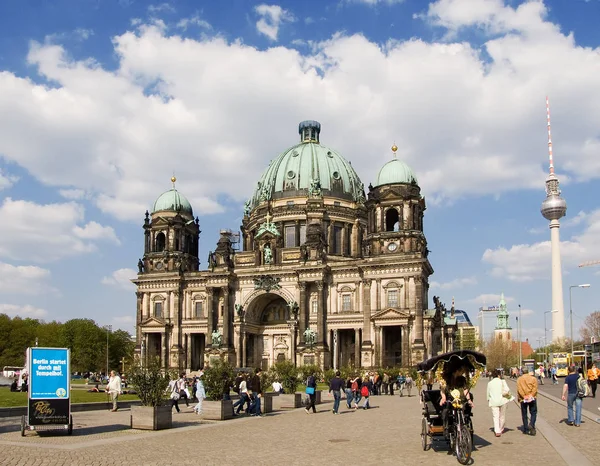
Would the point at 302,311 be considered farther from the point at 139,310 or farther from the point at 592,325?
the point at 592,325

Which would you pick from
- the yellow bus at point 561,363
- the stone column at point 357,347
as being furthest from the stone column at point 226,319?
the yellow bus at point 561,363

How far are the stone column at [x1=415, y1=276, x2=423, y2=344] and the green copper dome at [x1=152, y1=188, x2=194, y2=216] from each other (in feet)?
121

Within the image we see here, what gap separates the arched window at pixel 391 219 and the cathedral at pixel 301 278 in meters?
0.12

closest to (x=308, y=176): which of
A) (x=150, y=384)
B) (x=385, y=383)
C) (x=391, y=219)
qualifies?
(x=391, y=219)

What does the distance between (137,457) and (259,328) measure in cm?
7483

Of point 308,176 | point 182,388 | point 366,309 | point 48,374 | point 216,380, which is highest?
point 308,176

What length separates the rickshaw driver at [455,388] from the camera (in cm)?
1894

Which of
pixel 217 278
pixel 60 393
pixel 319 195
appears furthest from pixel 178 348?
pixel 60 393

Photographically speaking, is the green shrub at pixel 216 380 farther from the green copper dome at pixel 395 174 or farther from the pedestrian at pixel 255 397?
the green copper dome at pixel 395 174

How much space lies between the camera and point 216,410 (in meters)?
30.9

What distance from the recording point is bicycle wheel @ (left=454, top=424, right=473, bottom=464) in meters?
17.2

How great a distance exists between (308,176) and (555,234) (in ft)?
301

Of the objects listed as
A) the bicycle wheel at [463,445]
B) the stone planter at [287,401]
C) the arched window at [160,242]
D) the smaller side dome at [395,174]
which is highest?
the smaller side dome at [395,174]

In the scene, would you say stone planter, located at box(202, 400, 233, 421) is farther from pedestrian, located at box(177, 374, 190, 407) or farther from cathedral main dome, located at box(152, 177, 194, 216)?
cathedral main dome, located at box(152, 177, 194, 216)
